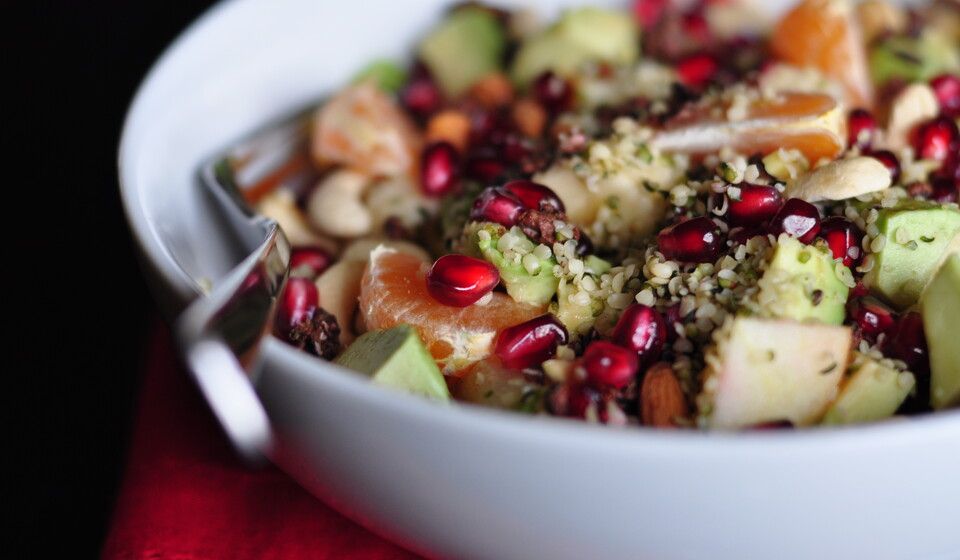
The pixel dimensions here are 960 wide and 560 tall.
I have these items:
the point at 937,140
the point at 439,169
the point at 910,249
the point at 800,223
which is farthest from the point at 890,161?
the point at 439,169

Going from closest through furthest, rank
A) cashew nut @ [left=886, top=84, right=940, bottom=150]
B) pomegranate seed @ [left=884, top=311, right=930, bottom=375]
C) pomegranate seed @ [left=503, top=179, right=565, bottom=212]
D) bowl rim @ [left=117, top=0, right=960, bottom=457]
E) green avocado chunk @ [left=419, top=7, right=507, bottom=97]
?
1. bowl rim @ [left=117, top=0, right=960, bottom=457]
2. pomegranate seed @ [left=884, top=311, right=930, bottom=375]
3. pomegranate seed @ [left=503, top=179, right=565, bottom=212]
4. cashew nut @ [left=886, top=84, right=940, bottom=150]
5. green avocado chunk @ [left=419, top=7, right=507, bottom=97]

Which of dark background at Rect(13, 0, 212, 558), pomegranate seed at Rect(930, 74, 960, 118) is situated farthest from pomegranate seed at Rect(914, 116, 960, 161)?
dark background at Rect(13, 0, 212, 558)

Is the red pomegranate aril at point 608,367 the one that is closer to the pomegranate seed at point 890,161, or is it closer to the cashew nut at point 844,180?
the cashew nut at point 844,180

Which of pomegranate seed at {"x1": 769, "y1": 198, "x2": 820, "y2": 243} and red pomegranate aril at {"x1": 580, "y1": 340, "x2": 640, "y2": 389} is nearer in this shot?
red pomegranate aril at {"x1": 580, "y1": 340, "x2": 640, "y2": 389}

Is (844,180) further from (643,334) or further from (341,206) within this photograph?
(341,206)

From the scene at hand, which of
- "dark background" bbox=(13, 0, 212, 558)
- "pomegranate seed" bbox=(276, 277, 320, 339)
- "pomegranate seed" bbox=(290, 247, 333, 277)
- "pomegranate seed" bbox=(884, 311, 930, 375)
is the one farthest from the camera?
"dark background" bbox=(13, 0, 212, 558)

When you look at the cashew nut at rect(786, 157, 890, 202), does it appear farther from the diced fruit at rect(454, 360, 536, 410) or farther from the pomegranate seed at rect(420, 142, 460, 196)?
the pomegranate seed at rect(420, 142, 460, 196)

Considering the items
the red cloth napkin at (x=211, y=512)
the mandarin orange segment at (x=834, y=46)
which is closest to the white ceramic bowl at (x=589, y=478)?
the red cloth napkin at (x=211, y=512)
